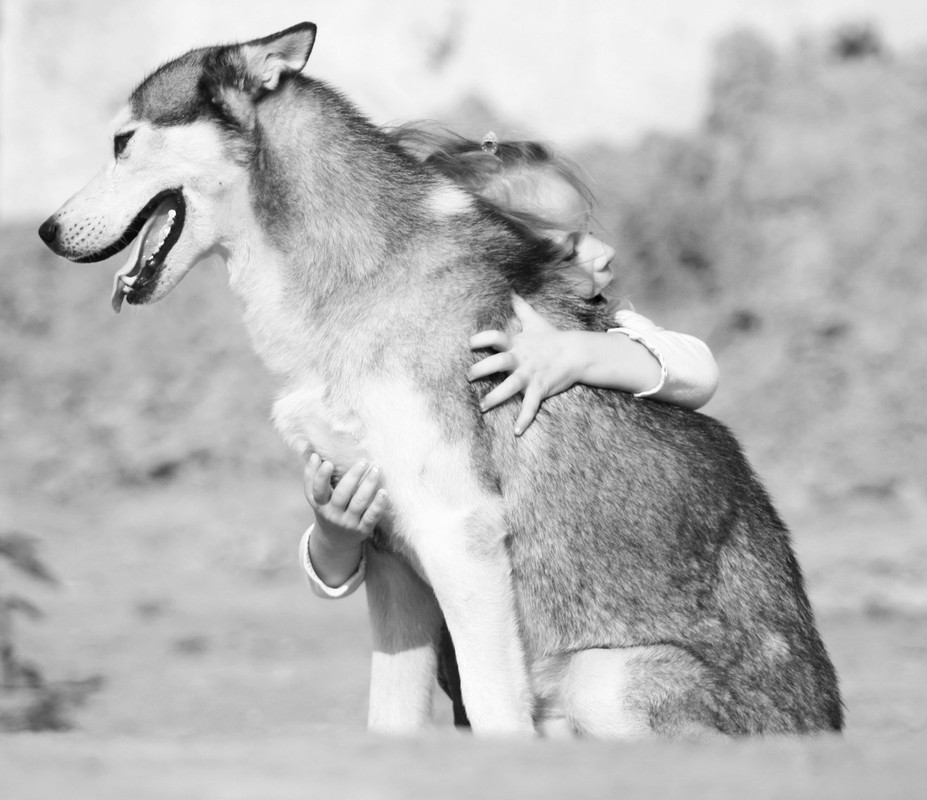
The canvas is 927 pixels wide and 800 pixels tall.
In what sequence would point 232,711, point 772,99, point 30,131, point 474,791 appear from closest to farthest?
1. point 474,791
2. point 232,711
3. point 772,99
4. point 30,131

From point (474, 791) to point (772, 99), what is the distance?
8624 mm

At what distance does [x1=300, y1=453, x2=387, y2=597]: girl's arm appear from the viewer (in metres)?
2.82

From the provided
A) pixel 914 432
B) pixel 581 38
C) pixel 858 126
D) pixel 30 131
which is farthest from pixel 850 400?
pixel 30 131

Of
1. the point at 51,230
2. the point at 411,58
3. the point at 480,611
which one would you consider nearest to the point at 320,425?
the point at 480,611

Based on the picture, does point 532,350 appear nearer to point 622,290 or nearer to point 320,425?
point 320,425

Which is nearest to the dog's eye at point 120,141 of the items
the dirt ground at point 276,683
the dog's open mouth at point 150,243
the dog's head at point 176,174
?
the dog's head at point 176,174

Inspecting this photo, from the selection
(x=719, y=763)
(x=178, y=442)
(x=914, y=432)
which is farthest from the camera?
(x=178, y=442)

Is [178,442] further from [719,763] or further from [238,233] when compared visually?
[719,763]

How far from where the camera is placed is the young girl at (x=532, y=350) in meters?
2.85

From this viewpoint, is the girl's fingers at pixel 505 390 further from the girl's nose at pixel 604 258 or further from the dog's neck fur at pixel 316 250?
the girl's nose at pixel 604 258

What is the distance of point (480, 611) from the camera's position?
108 inches

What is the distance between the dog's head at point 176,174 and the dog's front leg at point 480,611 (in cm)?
91

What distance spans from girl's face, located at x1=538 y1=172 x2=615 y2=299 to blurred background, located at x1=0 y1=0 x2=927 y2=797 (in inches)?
108

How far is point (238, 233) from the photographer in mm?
3047
